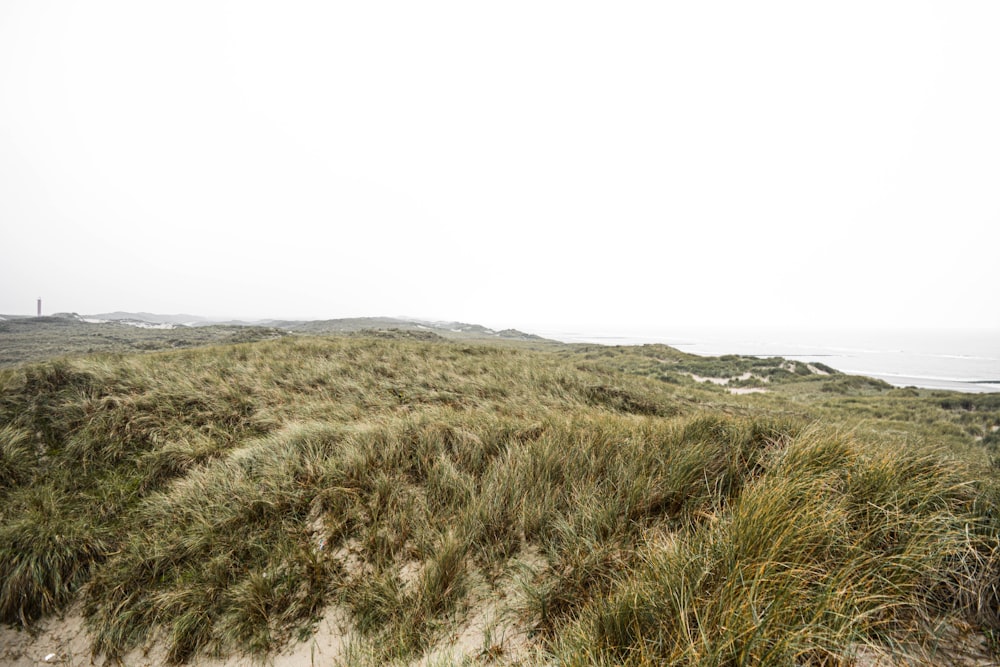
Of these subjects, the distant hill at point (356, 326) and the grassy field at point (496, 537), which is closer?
the grassy field at point (496, 537)

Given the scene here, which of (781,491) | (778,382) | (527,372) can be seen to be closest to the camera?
(781,491)

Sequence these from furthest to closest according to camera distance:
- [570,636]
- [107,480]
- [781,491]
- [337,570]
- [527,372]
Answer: [527,372], [107,480], [337,570], [781,491], [570,636]

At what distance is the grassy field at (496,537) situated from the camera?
1.74 meters

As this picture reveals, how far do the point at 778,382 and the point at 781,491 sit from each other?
28.1 metres

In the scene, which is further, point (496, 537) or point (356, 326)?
point (356, 326)

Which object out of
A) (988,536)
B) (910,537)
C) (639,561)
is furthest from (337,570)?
(988,536)

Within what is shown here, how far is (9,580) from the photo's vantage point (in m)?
2.73

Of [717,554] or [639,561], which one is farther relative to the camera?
[639,561]

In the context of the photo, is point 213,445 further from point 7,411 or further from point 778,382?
point 778,382

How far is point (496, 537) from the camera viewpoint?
2.78 meters

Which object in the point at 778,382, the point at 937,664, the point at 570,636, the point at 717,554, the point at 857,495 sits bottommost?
the point at 778,382

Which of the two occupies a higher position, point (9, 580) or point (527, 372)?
point (527, 372)

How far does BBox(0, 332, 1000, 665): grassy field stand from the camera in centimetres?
174

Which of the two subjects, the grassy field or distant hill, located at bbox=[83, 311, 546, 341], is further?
distant hill, located at bbox=[83, 311, 546, 341]
